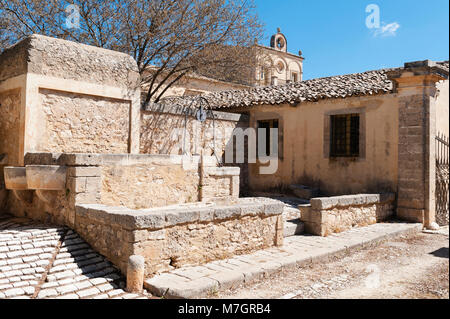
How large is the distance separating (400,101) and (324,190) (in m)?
3.60

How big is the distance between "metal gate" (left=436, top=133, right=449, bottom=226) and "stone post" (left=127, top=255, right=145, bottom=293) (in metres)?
9.39

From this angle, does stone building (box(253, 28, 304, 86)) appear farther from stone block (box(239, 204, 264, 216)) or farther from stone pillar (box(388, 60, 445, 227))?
stone block (box(239, 204, 264, 216))

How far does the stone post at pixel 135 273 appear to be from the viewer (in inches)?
187

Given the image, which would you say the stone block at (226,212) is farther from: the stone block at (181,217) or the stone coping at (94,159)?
the stone coping at (94,159)

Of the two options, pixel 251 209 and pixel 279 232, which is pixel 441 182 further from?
pixel 251 209

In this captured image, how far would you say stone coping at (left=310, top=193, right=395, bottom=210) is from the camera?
8.41 metres

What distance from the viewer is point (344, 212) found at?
30.0 ft

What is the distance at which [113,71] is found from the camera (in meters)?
8.86

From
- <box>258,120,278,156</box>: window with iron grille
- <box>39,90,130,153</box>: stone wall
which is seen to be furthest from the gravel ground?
<box>258,120,278,156</box>: window with iron grille

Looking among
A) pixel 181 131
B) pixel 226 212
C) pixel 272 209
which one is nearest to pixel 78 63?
pixel 181 131

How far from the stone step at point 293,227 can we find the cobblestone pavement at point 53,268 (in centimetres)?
423

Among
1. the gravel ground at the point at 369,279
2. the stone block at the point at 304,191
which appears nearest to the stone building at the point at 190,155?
the stone block at the point at 304,191

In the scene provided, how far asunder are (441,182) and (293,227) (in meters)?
5.45
